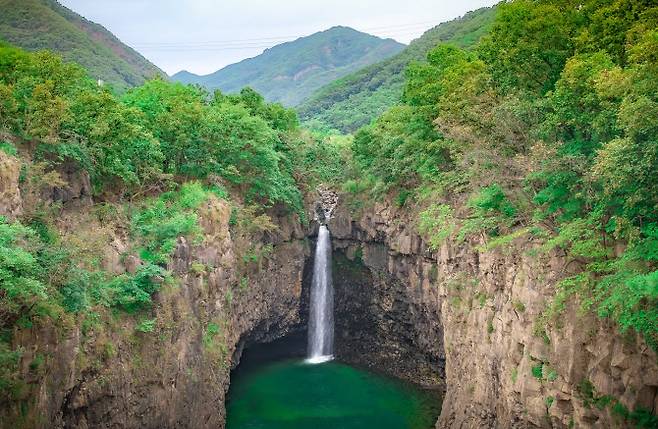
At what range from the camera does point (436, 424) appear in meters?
26.1

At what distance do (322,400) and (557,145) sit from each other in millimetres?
17284

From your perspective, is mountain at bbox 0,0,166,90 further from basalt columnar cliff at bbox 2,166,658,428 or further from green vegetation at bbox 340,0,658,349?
green vegetation at bbox 340,0,658,349

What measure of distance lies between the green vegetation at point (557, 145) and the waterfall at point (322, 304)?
8320 millimetres

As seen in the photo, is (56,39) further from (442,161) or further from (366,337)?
(442,161)

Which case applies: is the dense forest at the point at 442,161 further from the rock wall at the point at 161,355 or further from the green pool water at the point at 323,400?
the green pool water at the point at 323,400

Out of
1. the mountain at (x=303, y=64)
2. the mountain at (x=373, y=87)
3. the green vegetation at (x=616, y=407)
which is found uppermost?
the mountain at (x=303, y=64)

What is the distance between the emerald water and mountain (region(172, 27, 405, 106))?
8386 centimetres

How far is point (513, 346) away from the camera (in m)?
20.0

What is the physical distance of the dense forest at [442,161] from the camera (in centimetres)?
1538

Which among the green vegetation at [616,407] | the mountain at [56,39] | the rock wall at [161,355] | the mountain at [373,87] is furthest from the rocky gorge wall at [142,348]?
the mountain at [373,87]

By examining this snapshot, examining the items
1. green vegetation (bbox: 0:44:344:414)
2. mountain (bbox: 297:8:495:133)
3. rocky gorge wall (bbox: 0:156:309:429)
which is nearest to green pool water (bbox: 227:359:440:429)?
rocky gorge wall (bbox: 0:156:309:429)

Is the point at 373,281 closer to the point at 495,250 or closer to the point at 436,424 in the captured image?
the point at 436,424

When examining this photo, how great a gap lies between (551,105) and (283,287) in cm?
2023

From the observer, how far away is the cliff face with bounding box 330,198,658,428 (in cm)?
1567
